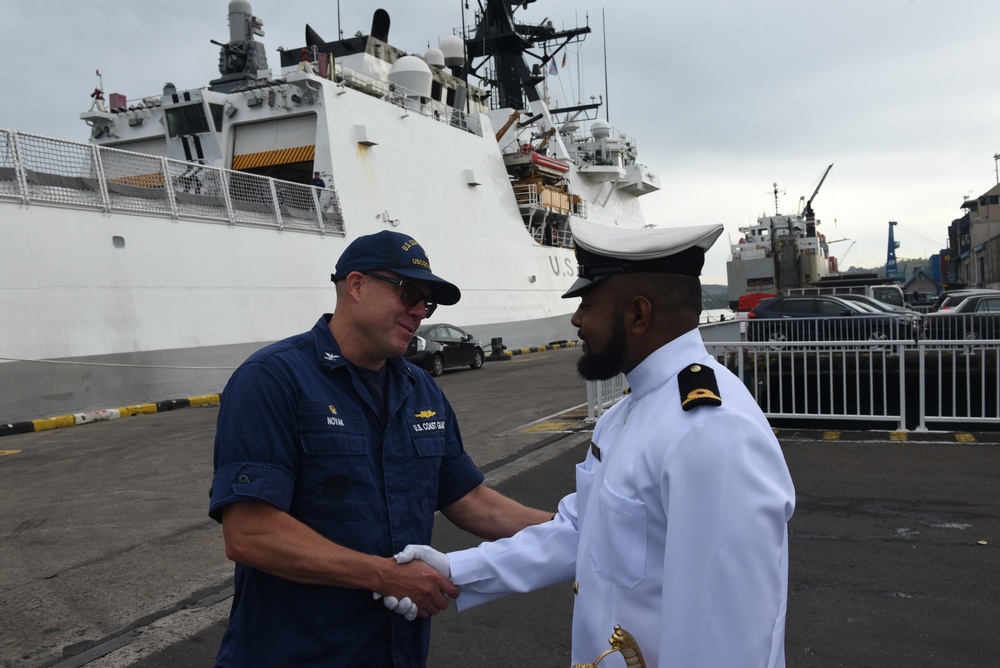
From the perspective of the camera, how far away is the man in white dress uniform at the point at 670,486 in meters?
1.42

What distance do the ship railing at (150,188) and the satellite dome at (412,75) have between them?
6738mm

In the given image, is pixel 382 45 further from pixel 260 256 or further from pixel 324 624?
pixel 324 624

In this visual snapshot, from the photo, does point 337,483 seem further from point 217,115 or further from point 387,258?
point 217,115

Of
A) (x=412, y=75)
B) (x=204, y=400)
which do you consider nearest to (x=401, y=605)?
(x=204, y=400)

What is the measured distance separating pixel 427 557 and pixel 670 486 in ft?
2.99

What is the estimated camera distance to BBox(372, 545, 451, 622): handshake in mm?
2049

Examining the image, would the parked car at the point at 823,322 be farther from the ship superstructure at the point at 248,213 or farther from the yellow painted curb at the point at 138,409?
the yellow painted curb at the point at 138,409

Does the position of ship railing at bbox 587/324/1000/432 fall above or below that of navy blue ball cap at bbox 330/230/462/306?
below

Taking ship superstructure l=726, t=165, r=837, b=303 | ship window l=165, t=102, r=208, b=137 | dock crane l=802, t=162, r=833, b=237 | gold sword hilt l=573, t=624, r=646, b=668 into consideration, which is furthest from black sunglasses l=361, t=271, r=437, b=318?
dock crane l=802, t=162, r=833, b=237

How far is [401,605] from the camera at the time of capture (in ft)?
6.71

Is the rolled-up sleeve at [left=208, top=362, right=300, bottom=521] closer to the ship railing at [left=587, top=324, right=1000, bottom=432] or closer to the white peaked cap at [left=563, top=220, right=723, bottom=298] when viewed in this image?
the white peaked cap at [left=563, top=220, right=723, bottom=298]

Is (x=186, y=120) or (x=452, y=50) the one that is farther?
(x=452, y=50)

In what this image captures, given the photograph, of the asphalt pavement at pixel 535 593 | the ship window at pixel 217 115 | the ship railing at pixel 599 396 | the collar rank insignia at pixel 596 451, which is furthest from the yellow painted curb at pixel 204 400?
the collar rank insignia at pixel 596 451

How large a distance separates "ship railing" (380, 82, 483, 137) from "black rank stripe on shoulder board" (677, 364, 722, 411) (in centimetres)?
2048
